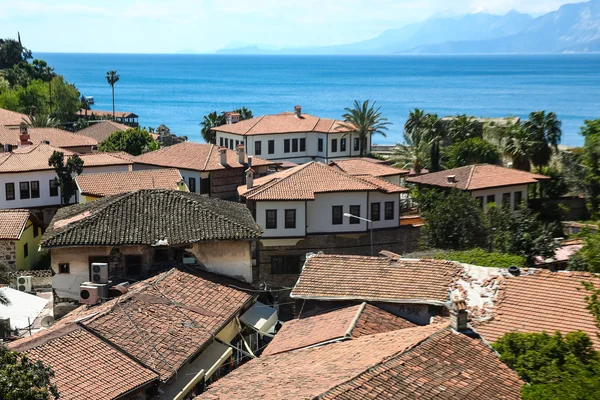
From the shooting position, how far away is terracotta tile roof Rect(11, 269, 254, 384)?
20422 millimetres

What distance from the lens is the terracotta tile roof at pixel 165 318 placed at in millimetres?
20422

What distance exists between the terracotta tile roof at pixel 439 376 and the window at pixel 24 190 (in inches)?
1399

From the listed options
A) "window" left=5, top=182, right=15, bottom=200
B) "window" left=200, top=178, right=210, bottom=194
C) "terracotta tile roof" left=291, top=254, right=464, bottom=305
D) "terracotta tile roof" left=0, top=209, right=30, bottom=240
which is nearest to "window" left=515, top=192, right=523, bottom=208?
"window" left=200, top=178, right=210, bottom=194

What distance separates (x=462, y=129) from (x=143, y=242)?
150 ft

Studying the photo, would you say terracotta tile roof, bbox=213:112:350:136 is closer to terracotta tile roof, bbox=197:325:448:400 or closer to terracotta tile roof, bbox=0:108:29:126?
terracotta tile roof, bbox=0:108:29:126

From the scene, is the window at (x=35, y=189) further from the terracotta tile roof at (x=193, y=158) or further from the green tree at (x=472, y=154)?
the green tree at (x=472, y=154)

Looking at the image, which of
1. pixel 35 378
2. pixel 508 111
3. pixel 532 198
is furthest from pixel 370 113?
pixel 508 111

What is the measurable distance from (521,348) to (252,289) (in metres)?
11.3

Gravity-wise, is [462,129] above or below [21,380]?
above

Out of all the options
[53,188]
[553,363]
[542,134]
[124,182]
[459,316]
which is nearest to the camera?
[553,363]

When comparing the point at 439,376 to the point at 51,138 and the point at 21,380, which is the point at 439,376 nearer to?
the point at 21,380

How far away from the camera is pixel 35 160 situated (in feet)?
168

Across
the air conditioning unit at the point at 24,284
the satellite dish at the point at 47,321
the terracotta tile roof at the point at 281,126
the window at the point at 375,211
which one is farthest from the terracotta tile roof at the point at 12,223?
the terracotta tile roof at the point at 281,126

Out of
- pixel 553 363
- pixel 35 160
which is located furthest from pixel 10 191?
pixel 553 363
